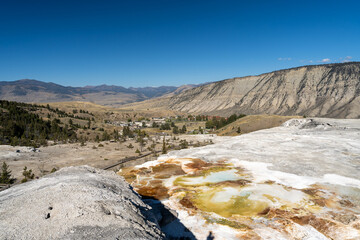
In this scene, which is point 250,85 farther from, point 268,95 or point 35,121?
point 35,121

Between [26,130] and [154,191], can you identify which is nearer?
[154,191]

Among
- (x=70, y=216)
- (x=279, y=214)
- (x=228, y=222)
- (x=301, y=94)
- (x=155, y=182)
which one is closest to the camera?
(x=70, y=216)

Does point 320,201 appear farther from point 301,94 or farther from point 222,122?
point 301,94

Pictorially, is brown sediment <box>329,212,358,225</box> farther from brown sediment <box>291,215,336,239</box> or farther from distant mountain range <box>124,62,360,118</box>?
distant mountain range <box>124,62,360,118</box>

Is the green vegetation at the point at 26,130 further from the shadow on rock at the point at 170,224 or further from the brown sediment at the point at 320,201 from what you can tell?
the brown sediment at the point at 320,201

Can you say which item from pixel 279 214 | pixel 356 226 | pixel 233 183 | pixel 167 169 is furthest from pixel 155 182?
pixel 356 226

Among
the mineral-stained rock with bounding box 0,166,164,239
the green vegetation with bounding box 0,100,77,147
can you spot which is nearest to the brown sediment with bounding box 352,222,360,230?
the mineral-stained rock with bounding box 0,166,164,239

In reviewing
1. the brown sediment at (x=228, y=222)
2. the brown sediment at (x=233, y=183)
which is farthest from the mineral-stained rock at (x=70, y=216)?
the brown sediment at (x=233, y=183)

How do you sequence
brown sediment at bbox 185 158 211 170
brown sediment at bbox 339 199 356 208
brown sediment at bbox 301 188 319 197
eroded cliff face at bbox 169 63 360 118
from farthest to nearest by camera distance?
eroded cliff face at bbox 169 63 360 118 → brown sediment at bbox 185 158 211 170 → brown sediment at bbox 301 188 319 197 → brown sediment at bbox 339 199 356 208
